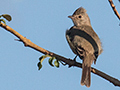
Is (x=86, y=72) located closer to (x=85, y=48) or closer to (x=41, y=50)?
(x=85, y=48)

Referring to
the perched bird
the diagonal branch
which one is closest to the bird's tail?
the perched bird

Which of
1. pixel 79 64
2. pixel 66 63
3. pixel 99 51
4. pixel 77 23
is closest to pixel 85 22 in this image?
pixel 77 23

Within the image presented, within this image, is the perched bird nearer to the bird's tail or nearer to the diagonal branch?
the bird's tail

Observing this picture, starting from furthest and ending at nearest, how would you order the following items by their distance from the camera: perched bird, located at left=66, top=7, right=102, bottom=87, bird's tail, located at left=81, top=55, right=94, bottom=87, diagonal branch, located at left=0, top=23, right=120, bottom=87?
perched bird, located at left=66, top=7, right=102, bottom=87 → bird's tail, located at left=81, top=55, right=94, bottom=87 → diagonal branch, located at left=0, top=23, right=120, bottom=87

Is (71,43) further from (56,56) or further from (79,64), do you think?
(56,56)

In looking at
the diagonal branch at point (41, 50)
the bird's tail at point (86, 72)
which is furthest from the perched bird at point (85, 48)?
the diagonal branch at point (41, 50)

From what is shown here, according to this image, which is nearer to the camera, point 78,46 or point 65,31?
point 78,46

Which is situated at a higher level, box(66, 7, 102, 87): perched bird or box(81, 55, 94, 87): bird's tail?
box(66, 7, 102, 87): perched bird

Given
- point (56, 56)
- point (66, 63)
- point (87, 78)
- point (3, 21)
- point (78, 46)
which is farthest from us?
point (78, 46)

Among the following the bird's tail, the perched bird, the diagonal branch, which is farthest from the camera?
the perched bird

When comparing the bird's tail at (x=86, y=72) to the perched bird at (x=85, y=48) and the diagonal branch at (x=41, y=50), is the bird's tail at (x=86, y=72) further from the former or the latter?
the diagonal branch at (x=41, y=50)

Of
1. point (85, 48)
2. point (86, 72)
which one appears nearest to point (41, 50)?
point (86, 72)
